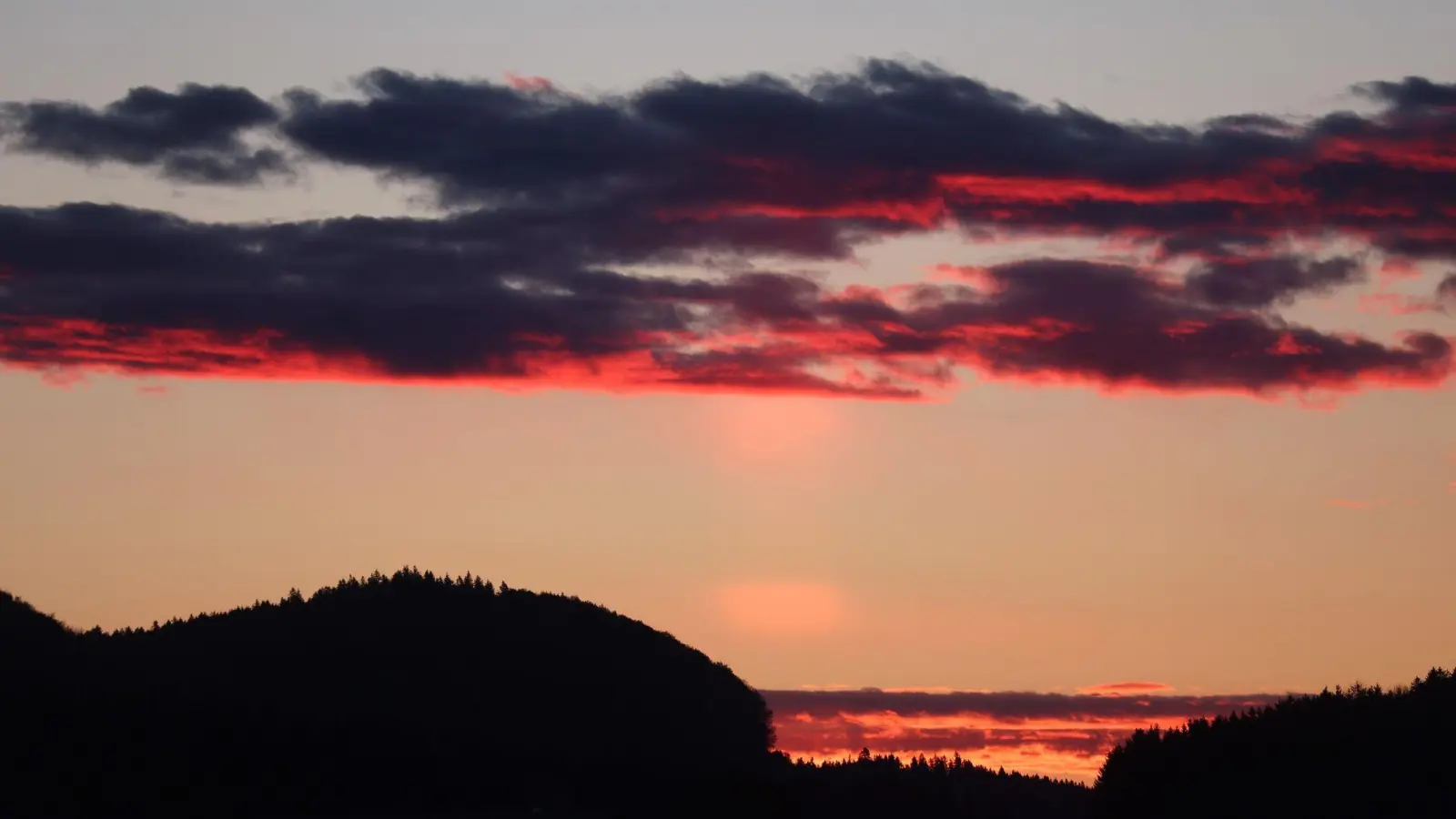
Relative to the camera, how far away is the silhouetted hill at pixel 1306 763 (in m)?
102

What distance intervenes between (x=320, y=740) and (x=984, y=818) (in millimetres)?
47924

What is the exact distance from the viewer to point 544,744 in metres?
160

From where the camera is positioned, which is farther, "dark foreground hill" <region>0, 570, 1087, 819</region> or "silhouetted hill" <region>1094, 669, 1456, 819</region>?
"dark foreground hill" <region>0, 570, 1087, 819</region>

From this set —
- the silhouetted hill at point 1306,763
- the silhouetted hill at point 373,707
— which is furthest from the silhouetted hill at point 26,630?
the silhouetted hill at point 1306,763

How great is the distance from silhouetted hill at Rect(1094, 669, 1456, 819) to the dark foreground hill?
25.8m

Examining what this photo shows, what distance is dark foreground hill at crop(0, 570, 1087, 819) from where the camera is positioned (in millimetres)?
132625

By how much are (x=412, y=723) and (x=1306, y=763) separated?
72254 millimetres

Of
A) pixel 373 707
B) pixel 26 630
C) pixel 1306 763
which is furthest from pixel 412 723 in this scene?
pixel 1306 763

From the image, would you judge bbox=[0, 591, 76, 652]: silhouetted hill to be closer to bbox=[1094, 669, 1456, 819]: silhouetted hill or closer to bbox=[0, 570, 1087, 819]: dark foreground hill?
bbox=[0, 570, 1087, 819]: dark foreground hill

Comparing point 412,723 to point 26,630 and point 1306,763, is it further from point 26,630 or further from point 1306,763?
point 1306,763

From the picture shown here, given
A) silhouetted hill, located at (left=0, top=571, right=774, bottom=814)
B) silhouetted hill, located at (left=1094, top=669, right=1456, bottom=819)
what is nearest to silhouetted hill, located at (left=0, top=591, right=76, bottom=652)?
silhouetted hill, located at (left=0, top=571, right=774, bottom=814)

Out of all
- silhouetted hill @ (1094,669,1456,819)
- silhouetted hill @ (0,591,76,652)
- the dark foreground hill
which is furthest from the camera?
silhouetted hill @ (0,591,76,652)

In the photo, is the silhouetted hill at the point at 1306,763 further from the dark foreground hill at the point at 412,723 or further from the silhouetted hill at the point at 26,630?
the silhouetted hill at the point at 26,630

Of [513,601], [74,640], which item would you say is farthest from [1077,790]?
[74,640]
